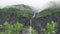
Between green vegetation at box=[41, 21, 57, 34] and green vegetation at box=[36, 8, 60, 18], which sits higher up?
green vegetation at box=[36, 8, 60, 18]

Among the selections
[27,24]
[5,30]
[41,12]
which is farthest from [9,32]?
[41,12]

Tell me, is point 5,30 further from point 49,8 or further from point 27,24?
point 49,8

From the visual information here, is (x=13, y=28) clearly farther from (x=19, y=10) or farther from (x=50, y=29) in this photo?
(x=50, y=29)

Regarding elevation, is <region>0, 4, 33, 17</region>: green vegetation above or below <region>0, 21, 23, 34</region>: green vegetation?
above

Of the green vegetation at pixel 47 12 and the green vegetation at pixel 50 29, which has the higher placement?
the green vegetation at pixel 47 12

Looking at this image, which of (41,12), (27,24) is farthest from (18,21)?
(41,12)

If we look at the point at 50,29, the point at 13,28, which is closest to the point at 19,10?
the point at 13,28

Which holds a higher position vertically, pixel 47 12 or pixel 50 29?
pixel 47 12

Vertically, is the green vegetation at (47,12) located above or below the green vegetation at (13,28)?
above

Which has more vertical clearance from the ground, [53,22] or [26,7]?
[26,7]

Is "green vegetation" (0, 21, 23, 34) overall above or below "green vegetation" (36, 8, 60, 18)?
below

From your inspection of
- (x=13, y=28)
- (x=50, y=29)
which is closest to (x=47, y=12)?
(x=50, y=29)
